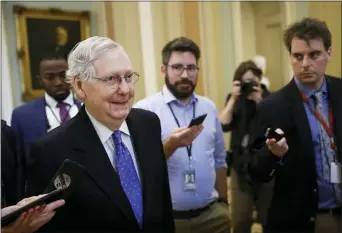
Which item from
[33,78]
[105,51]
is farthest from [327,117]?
[33,78]

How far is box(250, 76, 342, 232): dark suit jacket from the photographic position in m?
1.65

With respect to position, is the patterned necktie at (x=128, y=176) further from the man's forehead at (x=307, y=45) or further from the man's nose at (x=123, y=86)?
the man's forehead at (x=307, y=45)

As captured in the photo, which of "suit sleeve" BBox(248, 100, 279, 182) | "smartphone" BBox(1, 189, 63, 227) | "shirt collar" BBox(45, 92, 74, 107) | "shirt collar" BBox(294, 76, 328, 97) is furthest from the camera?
"shirt collar" BBox(45, 92, 74, 107)

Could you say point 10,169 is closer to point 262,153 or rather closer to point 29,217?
point 29,217

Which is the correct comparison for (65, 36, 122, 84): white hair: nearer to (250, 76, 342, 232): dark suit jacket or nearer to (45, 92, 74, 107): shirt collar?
(250, 76, 342, 232): dark suit jacket

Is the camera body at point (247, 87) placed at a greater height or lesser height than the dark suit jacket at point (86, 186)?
greater

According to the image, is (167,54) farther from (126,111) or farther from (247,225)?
(247,225)

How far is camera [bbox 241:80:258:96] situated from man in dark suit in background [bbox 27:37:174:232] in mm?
1218

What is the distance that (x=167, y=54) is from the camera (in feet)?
7.02

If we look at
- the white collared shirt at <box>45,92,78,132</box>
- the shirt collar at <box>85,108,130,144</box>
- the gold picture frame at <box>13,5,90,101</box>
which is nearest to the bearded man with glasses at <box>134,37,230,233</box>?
the white collared shirt at <box>45,92,78,132</box>

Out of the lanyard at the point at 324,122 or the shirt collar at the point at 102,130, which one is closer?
the shirt collar at the point at 102,130

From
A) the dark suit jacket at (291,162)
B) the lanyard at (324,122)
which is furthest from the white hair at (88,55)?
the lanyard at (324,122)

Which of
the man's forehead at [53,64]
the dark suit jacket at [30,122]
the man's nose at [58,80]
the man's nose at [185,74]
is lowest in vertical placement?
the dark suit jacket at [30,122]

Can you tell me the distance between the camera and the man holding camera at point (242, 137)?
7.83 ft
